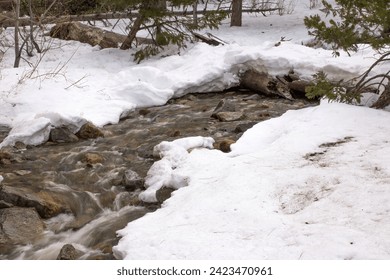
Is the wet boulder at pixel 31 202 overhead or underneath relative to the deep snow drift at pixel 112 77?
underneath

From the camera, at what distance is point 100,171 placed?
5.75 metres

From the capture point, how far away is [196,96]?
9.21m

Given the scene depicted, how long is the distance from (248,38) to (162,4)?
3.64 m

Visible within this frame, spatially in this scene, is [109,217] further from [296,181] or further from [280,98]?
[280,98]

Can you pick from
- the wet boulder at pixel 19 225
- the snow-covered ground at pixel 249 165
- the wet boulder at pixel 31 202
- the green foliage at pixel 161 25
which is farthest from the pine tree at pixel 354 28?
the green foliage at pixel 161 25

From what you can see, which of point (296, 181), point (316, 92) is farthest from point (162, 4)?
point (296, 181)

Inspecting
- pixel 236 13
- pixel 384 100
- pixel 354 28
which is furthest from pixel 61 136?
pixel 236 13

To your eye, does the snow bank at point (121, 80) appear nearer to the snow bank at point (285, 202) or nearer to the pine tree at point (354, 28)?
the pine tree at point (354, 28)

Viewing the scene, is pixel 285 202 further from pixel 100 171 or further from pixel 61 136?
pixel 61 136

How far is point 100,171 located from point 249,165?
2.13 metres

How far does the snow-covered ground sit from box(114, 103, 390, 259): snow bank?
0.03 feet

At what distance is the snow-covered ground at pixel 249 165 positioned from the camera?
3.31 metres

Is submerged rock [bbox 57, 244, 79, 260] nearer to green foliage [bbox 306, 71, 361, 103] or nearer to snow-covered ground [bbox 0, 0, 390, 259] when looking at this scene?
snow-covered ground [bbox 0, 0, 390, 259]

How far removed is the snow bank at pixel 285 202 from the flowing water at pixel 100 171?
661mm
